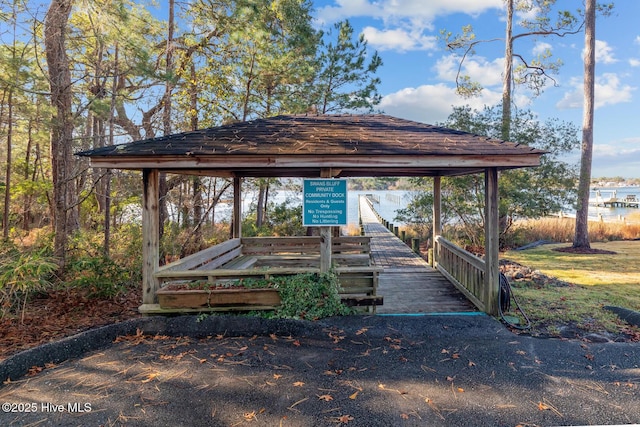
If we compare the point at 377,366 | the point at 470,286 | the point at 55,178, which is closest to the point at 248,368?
the point at 377,366

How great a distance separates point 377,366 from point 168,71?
7.88 m

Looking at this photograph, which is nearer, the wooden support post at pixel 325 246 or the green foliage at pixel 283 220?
the wooden support post at pixel 325 246

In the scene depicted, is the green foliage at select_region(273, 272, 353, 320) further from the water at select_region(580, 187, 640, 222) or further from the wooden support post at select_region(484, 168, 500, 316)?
the water at select_region(580, 187, 640, 222)

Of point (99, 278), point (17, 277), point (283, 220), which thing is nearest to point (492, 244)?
point (99, 278)

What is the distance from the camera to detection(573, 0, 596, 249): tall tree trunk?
13.3 metres

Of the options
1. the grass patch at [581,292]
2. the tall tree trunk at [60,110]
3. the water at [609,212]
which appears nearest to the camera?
the grass patch at [581,292]

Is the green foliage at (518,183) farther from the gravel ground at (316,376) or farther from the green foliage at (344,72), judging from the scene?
the gravel ground at (316,376)

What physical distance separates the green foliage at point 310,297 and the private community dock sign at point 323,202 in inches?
32.2

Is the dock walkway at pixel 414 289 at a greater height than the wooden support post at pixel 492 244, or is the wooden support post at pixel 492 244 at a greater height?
the wooden support post at pixel 492 244

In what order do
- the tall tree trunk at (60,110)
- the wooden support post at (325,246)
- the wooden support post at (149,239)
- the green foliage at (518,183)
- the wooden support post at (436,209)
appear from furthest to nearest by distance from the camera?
the green foliage at (518,183)
the wooden support post at (436,209)
the tall tree trunk at (60,110)
the wooden support post at (325,246)
the wooden support post at (149,239)

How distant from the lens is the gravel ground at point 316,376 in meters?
2.77

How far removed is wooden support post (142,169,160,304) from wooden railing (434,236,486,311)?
5.02 metres

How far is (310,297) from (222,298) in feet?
4.21

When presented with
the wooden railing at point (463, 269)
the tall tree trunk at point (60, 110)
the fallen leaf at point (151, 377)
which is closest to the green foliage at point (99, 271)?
the tall tree trunk at point (60, 110)
